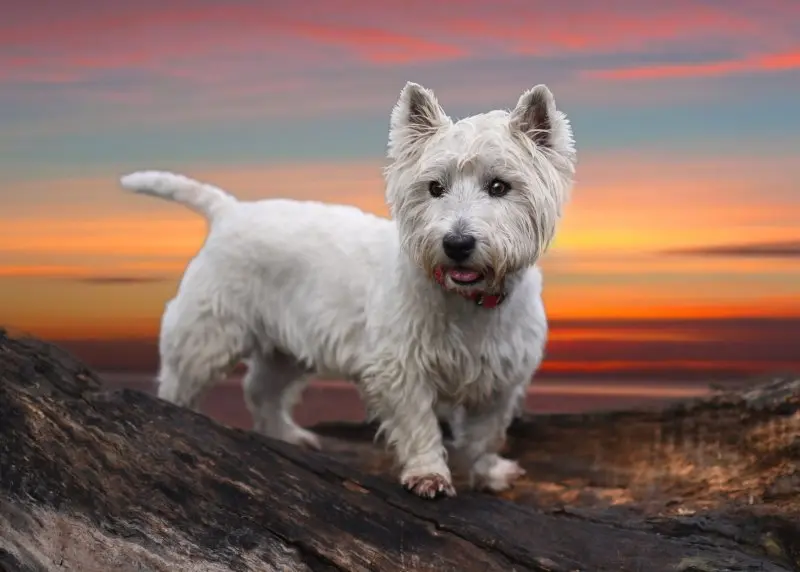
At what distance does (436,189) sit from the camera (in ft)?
13.4

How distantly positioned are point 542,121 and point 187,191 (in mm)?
2146

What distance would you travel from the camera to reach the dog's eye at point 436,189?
13.4 feet

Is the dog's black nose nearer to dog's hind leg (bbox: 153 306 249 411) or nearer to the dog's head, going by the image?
the dog's head

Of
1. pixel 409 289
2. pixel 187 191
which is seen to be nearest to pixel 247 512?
pixel 409 289

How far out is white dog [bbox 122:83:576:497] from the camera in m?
4.05

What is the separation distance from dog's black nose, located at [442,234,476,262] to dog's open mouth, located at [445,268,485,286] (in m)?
0.09

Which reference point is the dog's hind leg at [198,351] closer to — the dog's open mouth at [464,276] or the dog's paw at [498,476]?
the dog's paw at [498,476]

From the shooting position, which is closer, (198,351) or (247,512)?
(247,512)

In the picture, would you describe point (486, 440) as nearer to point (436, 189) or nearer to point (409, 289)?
point (409, 289)

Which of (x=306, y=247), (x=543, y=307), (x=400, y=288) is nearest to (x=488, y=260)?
(x=400, y=288)

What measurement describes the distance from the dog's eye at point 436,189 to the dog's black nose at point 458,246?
25cm

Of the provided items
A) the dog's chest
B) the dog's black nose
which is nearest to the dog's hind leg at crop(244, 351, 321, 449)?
the dog's chest

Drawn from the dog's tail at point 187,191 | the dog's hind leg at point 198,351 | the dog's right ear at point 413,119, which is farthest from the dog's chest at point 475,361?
the dog's tail at point 187,191

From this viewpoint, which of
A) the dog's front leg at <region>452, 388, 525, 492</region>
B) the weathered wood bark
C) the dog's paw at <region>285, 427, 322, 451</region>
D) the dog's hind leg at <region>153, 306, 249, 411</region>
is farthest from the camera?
the dog's paw at <region>285, 427, 322, 451</region>
